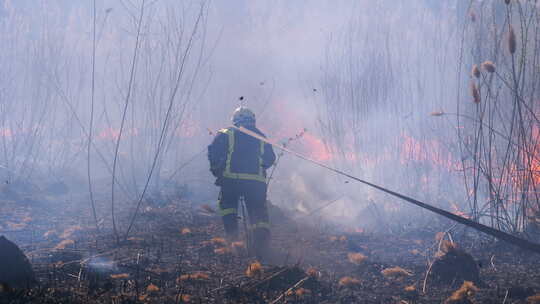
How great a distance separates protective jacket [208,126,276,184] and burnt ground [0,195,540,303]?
0.89 metres

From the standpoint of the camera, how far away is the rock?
107 inches

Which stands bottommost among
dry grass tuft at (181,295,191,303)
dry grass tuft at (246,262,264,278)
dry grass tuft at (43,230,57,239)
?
dry grass tuft at (43,230,57,239)

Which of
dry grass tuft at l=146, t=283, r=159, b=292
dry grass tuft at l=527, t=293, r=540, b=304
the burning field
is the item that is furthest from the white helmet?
dry grass tuft at l=527, t=293, r=540, b=304

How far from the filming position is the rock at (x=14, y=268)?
2.73 m

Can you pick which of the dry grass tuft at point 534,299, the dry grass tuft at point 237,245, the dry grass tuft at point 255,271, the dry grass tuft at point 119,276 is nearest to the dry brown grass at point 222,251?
the dry grass tuft at point 237,245

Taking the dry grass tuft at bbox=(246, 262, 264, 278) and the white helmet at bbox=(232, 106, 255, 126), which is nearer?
the dry grass tuft at bbox=(246, 262, 264, 278)

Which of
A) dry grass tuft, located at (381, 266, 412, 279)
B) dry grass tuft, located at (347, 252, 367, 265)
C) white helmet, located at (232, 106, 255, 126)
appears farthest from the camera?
white helmet, located at (232, 106, 255, 126)

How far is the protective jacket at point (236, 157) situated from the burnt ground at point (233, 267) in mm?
894

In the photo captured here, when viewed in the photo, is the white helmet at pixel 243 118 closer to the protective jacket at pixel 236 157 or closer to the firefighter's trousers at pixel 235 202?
the protective jacket at pixel 236 157

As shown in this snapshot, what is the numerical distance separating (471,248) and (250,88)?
9.66 meters

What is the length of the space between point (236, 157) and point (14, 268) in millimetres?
2726

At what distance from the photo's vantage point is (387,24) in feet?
21.8

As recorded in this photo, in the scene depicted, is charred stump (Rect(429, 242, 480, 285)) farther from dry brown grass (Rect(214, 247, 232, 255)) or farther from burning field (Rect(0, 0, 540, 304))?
dry brown grass (Rect(214, 247, 232, 255))

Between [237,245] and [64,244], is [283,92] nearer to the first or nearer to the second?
[237,245]
